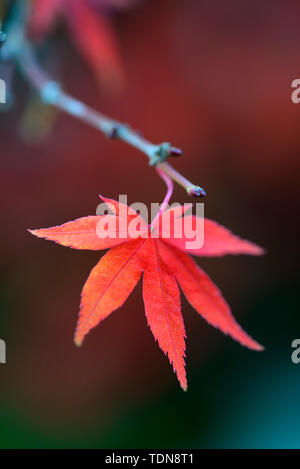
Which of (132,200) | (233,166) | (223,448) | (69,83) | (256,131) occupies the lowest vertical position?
(223,448)

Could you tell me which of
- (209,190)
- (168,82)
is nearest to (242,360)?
(209,190)

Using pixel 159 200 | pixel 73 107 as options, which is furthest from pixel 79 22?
pixel 159 200

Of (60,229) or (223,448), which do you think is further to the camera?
(223,448)

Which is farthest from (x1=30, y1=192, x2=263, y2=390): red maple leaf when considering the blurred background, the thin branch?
the blurred background

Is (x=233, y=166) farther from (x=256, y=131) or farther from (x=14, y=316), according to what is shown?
(x=14, y=316)

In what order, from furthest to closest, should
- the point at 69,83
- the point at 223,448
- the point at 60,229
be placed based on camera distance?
1. the point at 69,83
2. the point at 223,448
3. the point at 60,229

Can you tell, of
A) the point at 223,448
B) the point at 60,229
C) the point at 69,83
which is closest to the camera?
the point at 60,229

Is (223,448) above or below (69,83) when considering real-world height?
below
